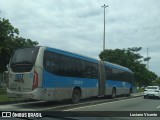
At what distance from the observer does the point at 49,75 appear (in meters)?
18.5

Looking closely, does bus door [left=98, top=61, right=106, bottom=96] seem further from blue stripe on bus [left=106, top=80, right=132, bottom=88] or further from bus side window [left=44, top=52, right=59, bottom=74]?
bus side window [left=44, top=52, right=59, bottom=74]

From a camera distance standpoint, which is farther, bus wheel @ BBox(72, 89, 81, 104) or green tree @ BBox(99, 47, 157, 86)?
green tree @ BBox(99, 47, 157, 86)

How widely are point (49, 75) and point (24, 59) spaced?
1.54m

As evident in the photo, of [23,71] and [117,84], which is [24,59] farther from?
[117,84]

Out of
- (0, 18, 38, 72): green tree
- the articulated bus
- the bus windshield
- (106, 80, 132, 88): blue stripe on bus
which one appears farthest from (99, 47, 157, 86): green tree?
the bus windshield

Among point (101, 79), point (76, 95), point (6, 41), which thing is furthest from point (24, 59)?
point (6, 41)

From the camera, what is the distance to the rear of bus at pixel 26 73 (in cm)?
1771

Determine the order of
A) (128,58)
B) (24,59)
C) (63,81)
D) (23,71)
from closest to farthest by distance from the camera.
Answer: (23,71)
(24,59)
(63,81)
(128,58)

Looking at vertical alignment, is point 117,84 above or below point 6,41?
below

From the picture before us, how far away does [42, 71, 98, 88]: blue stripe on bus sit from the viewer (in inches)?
720

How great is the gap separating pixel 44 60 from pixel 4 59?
13.4m

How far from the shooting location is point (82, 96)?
22.5 m

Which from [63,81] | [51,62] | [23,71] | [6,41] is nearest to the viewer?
[23,71]

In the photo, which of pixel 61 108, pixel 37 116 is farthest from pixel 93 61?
pixel 37 116
